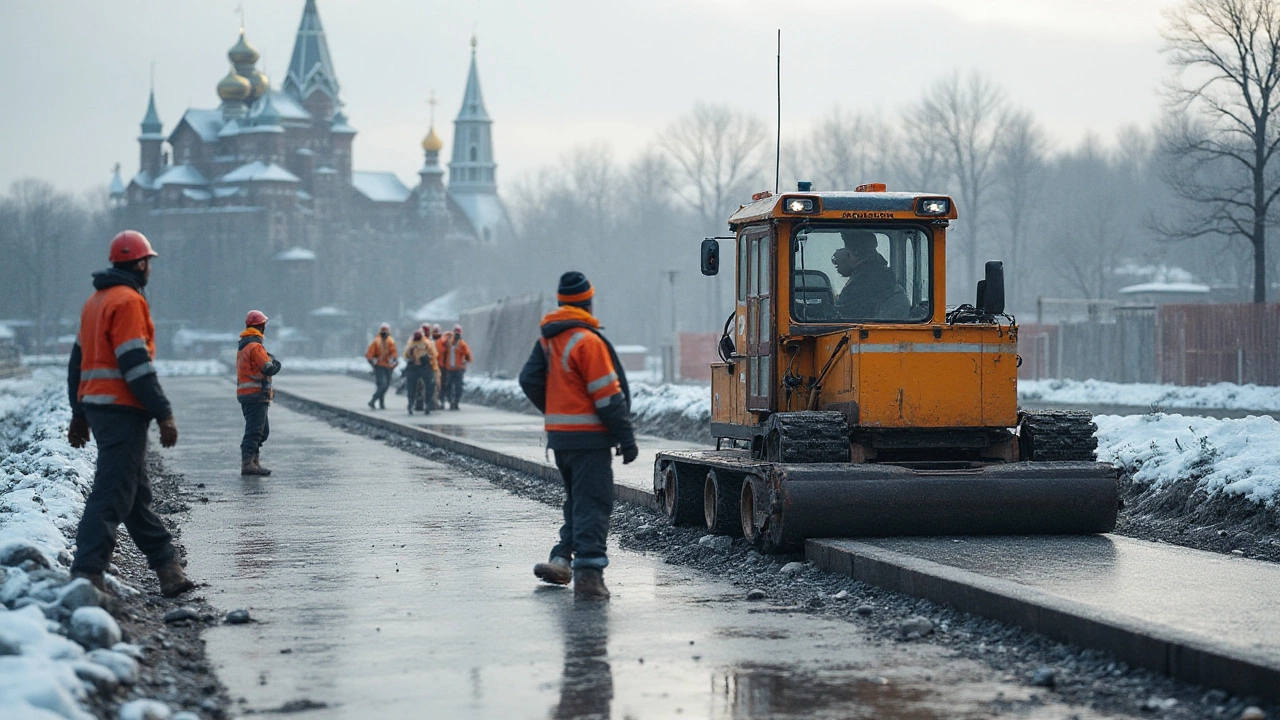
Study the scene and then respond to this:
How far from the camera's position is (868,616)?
9.07 metres

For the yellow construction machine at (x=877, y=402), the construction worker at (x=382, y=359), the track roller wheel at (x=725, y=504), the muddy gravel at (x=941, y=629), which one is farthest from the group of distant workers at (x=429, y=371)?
the track roller wheel at (x=725, y=504)

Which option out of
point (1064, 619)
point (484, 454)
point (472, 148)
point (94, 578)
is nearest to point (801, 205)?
point (1064, 619)

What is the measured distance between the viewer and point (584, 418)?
9883 mm

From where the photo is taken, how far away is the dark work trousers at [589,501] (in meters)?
9.85

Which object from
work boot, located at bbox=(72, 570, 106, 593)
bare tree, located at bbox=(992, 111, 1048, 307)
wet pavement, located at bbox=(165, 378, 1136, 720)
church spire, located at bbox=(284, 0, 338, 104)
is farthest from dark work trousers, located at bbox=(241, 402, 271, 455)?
church spire, located at bbox=(284, 0, 338, 104)

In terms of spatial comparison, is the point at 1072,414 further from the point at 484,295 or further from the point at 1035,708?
the point at 484,295

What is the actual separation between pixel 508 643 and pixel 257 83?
13019 cm

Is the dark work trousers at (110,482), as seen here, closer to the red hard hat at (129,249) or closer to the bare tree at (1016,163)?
the red hard hat at (129,249)

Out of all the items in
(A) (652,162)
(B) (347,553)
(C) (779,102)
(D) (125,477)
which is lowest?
(B) (347,553)

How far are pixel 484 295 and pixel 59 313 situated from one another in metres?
33.9

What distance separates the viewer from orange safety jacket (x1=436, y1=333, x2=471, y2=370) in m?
37.2

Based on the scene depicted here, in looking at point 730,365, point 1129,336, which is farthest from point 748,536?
point 1129,336

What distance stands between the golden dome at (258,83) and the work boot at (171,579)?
12699cm

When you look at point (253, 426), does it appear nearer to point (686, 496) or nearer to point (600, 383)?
point (686, 496)
